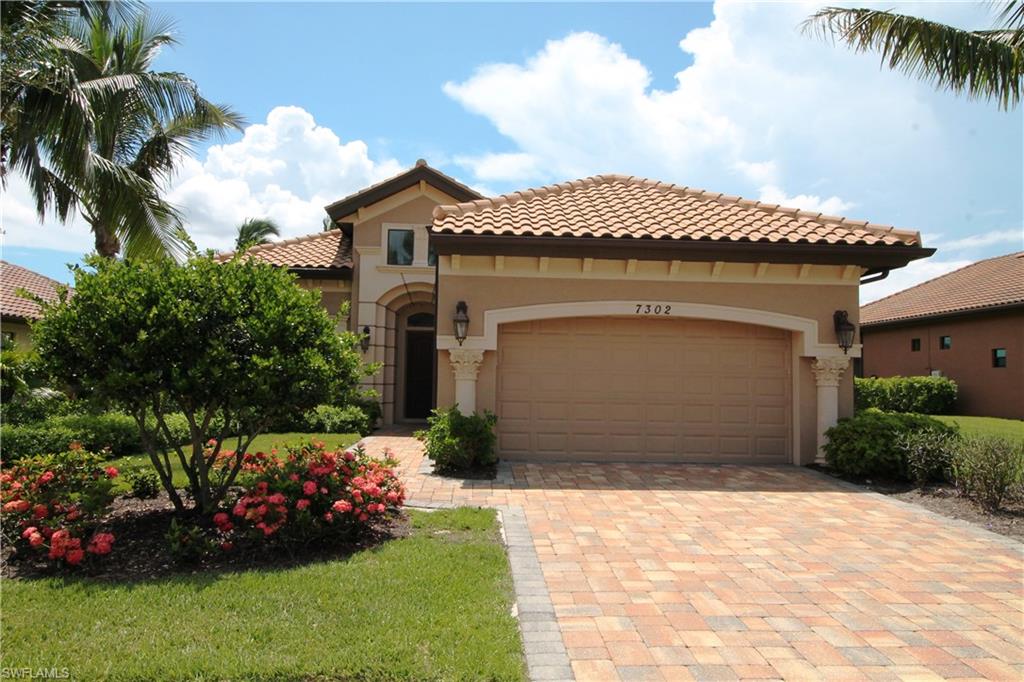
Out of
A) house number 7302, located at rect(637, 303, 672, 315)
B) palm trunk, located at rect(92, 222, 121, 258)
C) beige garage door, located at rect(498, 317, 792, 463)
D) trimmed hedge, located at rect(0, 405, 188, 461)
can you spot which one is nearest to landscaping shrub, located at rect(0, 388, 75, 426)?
trimmed hedge, located at rect(0, 405, 188, 461)

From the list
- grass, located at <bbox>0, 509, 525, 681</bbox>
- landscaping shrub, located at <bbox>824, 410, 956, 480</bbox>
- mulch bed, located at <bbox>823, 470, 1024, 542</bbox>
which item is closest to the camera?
grass, located at <bbox>0, 509, 525, 681</bbox>

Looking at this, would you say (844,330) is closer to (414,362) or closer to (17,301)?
(414,362)

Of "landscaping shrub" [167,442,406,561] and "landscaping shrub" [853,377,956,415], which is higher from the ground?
"landscaping shrub" [853,377,956,415]

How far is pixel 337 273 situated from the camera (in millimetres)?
15930

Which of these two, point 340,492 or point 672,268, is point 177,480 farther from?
point 672,268

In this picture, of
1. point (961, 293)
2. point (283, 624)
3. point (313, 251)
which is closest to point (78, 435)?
point (313, 251)

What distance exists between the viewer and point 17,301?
19281mm

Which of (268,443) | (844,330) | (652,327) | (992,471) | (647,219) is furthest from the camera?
(268,443)

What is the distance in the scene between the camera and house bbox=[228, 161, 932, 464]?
32.3ft

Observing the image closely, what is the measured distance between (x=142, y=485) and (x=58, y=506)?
1.54 meters

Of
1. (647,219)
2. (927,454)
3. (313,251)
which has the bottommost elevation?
(927,454)

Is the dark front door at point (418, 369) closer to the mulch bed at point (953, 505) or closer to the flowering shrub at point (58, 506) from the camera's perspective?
the mulch bed at point (953, 505)

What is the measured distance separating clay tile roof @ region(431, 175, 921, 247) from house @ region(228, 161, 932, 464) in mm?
61

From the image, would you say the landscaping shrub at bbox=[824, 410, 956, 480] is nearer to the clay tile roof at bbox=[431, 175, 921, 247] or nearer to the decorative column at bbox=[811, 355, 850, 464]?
the decorative column at bbox=[811, 355, 850, 464]
